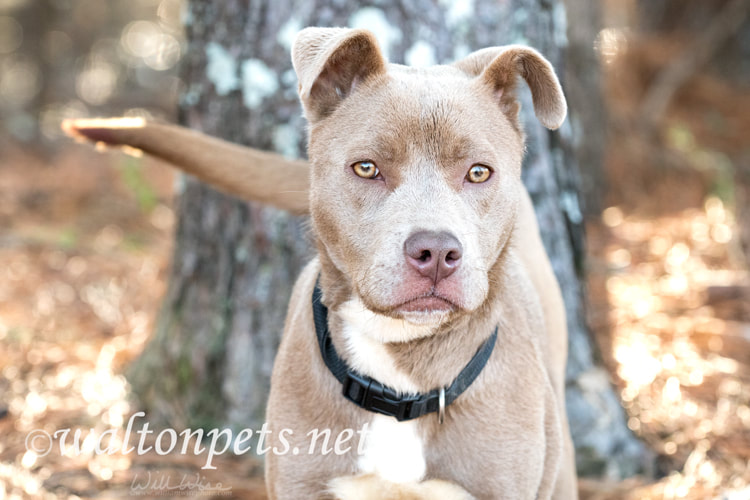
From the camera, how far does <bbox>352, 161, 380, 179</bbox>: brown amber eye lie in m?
2.69

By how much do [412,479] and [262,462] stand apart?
151 centimetres

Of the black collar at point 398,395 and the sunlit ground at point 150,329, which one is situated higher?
the black collar at point 398,395

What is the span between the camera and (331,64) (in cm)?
285

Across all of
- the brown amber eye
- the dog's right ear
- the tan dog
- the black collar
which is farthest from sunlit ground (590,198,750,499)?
the dog's right ear

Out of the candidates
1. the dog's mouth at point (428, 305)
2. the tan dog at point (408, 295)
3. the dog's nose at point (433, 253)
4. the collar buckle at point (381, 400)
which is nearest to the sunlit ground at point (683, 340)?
the tan dog at point (408, 295)

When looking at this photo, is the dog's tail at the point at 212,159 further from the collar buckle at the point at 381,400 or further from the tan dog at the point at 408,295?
the collar buckle at the point at 381,400

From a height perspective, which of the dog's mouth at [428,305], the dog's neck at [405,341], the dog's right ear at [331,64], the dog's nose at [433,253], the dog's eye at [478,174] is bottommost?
the dog's neck at [405,341]

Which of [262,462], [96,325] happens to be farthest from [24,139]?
[262,462]

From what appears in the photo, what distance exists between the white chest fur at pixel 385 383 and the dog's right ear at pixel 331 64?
2.53ft

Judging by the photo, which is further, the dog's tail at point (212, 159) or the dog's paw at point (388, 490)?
the dog's tail at point (212, 159)

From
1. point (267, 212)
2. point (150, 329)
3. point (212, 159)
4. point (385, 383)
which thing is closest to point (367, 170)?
point (385, 383)

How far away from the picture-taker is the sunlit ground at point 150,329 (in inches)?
151

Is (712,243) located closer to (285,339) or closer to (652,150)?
(652,150)

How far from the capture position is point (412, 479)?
2670 millimetres
